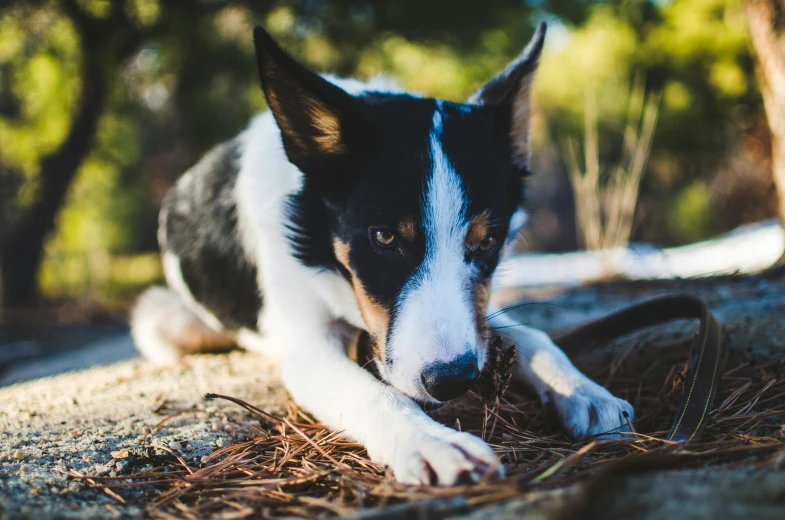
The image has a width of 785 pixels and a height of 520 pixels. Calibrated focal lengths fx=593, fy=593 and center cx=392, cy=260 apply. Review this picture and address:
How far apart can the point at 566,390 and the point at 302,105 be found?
1.33m

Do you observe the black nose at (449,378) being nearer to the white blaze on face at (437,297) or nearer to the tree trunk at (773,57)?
the white blaze on face at (437,297)

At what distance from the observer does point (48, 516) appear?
1228mm

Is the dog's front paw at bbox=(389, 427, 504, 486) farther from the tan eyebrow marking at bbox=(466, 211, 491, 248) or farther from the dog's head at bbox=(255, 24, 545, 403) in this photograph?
the tan eyebrow marking at bbox=(466, 211, 491, 248)

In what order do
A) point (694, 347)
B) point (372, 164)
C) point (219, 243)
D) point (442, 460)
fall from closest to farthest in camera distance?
point (442, 460) < point (372, 164) < point (694, 347) < point (219, 243)

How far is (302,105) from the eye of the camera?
6.88 ft

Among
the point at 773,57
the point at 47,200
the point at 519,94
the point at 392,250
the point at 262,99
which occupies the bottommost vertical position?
the point at 47,200

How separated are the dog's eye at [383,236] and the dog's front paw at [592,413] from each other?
2.48ft

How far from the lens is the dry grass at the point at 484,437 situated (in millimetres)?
1317

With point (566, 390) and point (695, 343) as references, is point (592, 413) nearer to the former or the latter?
point (566, 390)

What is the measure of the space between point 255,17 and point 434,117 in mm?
5490

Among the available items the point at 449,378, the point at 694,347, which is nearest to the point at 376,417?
the point at 449,378

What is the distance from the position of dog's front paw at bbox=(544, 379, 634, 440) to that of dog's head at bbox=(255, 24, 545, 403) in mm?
341

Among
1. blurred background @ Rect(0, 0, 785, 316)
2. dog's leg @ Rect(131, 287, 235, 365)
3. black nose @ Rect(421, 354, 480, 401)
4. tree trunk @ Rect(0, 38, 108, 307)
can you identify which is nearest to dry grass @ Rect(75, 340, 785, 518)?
black nose @ Rect(421, 354, 480, 401)

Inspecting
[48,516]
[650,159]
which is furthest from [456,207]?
[650,159]
